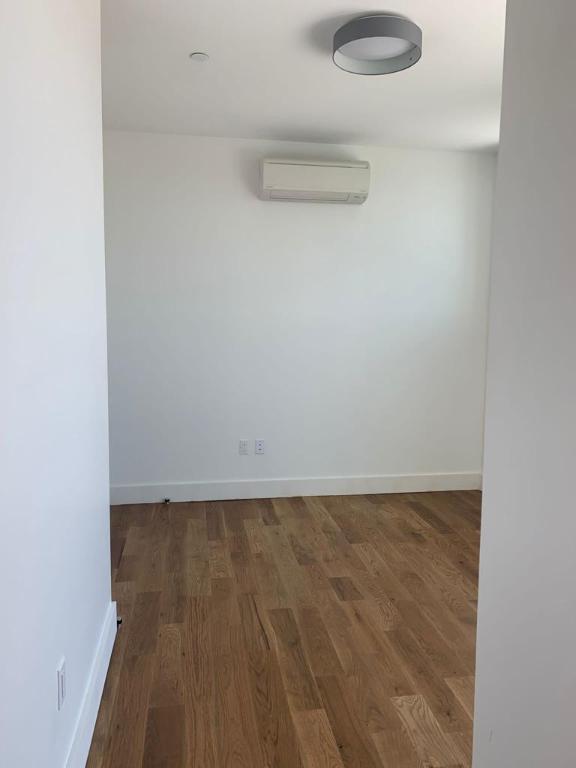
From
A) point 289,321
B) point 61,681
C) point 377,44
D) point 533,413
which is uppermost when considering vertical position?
point 377,44

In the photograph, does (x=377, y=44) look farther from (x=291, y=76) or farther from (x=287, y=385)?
(x=287, y=385)

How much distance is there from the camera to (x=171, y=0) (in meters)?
2.26

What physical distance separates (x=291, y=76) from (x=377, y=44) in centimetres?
64

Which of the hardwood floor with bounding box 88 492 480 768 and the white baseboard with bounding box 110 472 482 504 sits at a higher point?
the white baseboard with bounding box 110 472 482 504

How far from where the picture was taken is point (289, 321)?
14.2 feet

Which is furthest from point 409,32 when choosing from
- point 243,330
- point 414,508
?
point 414,508

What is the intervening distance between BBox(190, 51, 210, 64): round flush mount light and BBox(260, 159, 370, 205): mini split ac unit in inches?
47.0

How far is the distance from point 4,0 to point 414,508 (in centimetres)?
382

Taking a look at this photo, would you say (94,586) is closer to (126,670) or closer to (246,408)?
(126,670)

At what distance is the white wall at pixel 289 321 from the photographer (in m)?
4.10

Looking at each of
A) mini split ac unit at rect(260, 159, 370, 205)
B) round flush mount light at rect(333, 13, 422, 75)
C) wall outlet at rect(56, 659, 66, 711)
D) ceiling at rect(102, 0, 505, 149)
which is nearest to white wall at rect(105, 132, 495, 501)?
mini split ac unit at rect(260, 159, 370, 205)

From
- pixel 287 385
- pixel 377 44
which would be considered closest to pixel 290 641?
pixel 287 385

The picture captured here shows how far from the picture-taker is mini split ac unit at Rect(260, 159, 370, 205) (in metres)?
3.97

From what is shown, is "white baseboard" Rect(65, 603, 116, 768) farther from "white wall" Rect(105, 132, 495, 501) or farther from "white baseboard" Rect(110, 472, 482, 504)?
"white wall" Rect(105, 132, 495, 501)
